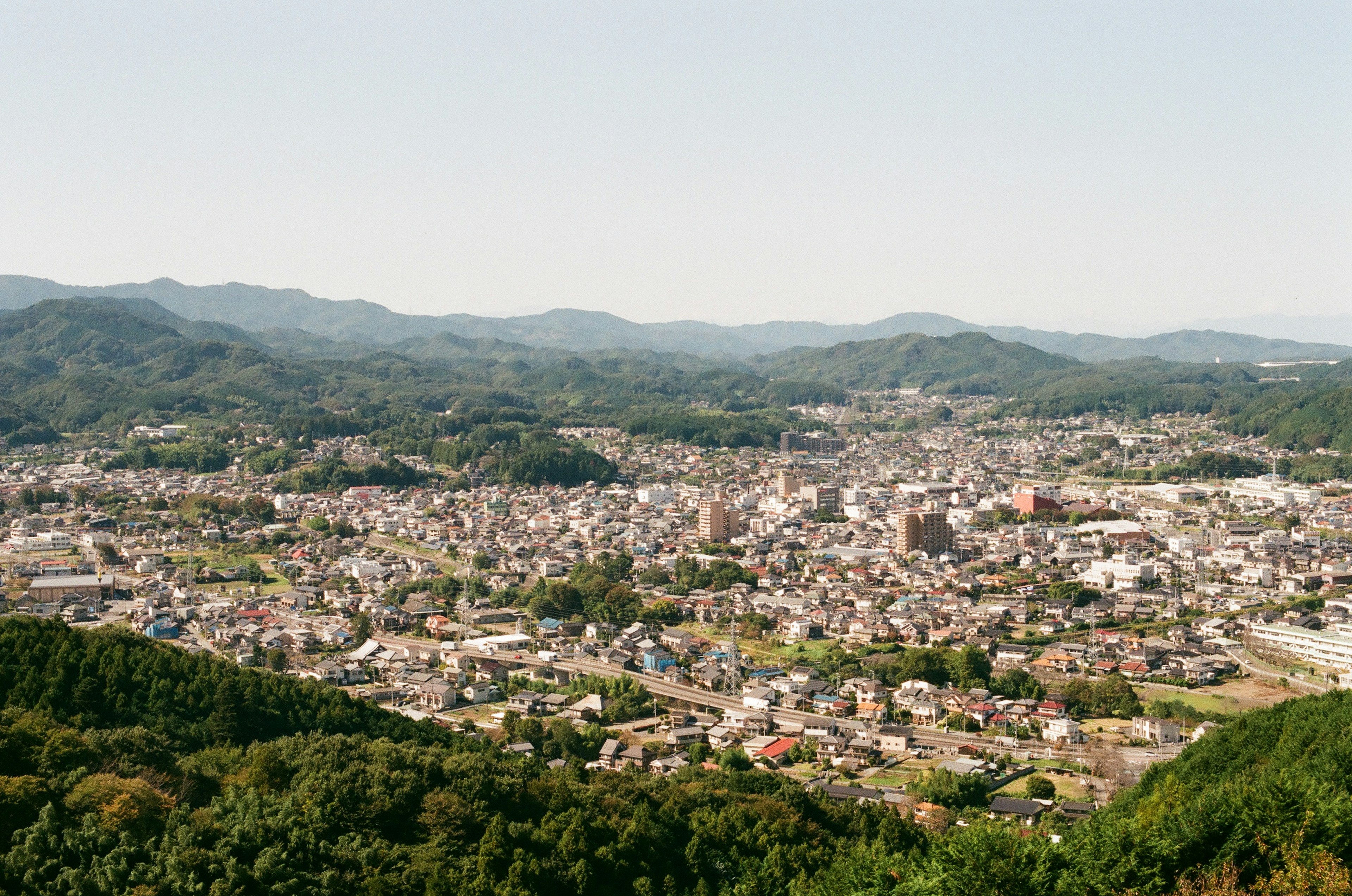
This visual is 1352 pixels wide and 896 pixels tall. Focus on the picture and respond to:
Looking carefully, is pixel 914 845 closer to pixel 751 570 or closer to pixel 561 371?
pixel 751 570

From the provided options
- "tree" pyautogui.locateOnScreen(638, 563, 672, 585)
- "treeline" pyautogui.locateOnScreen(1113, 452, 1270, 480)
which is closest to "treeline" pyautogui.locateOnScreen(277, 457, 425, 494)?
"tree" pyautogui.locateOnScreen(638, 563, 672, 585)

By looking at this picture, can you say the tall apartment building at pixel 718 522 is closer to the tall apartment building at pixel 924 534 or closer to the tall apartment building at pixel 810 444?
the tall apartment building at pixel 924 534

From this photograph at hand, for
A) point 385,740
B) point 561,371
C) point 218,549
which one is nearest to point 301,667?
point 385,740

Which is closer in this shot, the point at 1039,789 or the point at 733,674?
the point at 1039,789

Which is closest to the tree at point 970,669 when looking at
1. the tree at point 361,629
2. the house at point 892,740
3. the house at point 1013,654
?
the house at point 1013,654

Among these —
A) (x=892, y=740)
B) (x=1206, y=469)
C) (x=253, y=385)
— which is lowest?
(x=892, y=740)

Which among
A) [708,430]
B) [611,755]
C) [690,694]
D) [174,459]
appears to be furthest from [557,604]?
[708,430]

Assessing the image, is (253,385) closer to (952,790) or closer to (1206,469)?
(1206,469)

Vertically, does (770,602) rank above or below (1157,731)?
below
